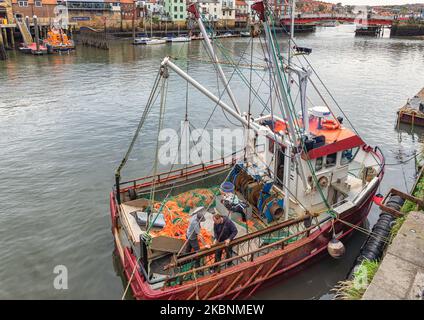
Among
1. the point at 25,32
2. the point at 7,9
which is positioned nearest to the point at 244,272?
the point at 25,32

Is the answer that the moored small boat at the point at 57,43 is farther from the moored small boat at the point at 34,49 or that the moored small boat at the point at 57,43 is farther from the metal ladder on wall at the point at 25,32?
the metal ladder on wall at the point at 25,32

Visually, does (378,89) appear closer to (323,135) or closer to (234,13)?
(323,135)

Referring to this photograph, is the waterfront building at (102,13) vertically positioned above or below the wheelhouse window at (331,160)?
above

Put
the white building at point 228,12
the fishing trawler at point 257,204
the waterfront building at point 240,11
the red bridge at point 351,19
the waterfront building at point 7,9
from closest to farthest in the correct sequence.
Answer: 1. the fishing trawler at point 257,204
2. the waterfront building at point 7,9
3. the red bridge at point 351,19
4. the white building at point 228,12
5. the waterfront building at point 240,11

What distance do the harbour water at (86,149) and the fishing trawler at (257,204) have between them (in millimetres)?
1296

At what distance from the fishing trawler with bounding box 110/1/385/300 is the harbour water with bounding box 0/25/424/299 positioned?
1.30m

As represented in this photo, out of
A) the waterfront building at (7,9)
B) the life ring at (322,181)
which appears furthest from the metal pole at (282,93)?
the waterfront building at (7,9)

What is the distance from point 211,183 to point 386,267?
24.3 feet

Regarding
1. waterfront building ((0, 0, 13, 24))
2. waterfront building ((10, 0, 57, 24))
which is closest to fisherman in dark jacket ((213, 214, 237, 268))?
waterfront building ((0, 0, 13, 24))

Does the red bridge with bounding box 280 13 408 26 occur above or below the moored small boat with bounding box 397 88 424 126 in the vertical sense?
above

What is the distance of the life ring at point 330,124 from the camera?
1223cm

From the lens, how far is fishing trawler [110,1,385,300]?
353 inches

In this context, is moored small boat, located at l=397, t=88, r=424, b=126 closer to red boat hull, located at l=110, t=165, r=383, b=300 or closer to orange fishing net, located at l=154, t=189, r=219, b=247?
red boat hull, located at l=110, t=165, r=383, b=300

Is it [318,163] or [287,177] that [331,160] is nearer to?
[318,163]
